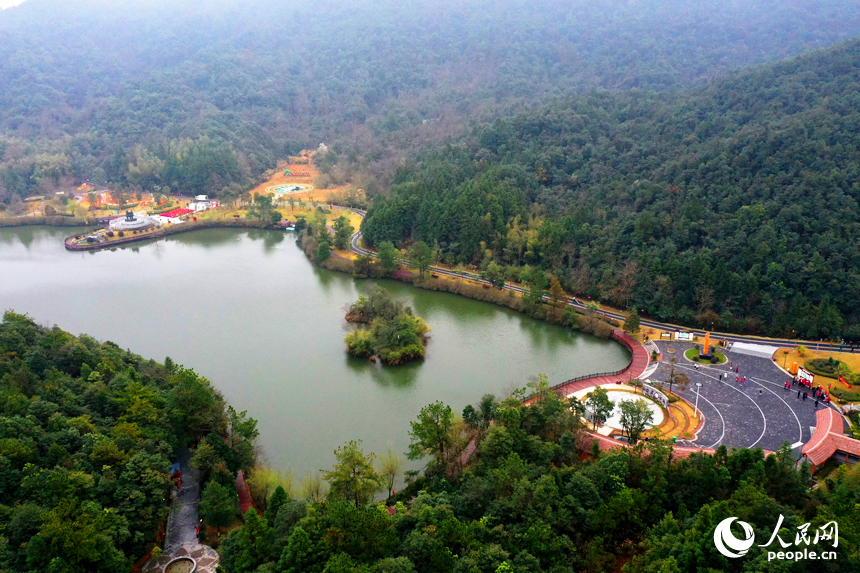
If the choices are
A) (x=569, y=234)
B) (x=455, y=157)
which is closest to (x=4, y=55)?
(x=455, y=157)

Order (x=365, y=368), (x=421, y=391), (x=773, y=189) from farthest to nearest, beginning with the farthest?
(x=773, y=189), (x=365, y=368), (x=421, y=391)

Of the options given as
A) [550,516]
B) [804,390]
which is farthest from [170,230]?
[804,390]

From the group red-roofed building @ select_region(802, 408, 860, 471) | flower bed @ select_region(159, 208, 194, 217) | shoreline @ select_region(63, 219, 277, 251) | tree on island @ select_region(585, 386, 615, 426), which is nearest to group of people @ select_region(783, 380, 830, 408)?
red-roofed building @ select_region(802, 408, 860, 471)

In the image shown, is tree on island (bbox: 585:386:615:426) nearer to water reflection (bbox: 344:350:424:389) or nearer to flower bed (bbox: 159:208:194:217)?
water reflection (bbox: 344:350:424:389)

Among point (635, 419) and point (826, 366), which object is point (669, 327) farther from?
point (635, 419)

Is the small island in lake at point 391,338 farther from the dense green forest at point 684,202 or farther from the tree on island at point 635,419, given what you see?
the tree on island at point 635,419

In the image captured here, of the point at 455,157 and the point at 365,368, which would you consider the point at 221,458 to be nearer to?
the point at 365,368
